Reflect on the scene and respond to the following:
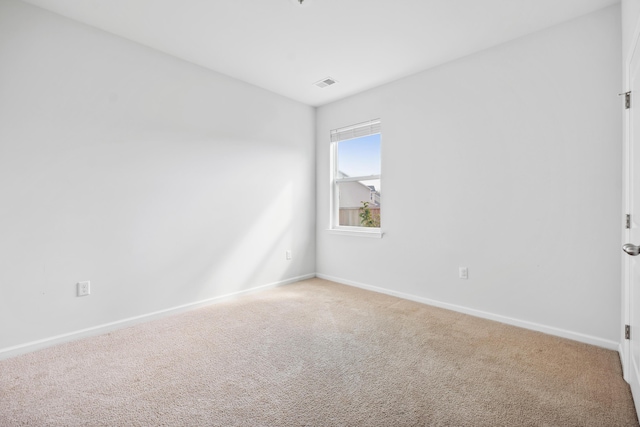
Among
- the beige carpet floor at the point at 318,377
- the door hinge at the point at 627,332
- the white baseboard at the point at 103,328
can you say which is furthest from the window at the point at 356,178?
the door hinge at the point at 627,332

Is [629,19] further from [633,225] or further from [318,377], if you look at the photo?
[318,377]

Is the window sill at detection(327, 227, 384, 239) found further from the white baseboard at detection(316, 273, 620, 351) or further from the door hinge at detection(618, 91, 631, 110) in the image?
the door hinge at detection(618, 91, 631, 110)

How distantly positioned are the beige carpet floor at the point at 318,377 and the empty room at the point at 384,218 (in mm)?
17

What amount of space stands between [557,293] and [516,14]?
2243mm

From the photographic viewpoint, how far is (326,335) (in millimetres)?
2445

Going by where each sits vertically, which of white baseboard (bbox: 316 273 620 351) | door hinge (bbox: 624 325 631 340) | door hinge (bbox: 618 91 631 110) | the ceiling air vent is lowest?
white baseboard (bbox: 316 273 620 351)

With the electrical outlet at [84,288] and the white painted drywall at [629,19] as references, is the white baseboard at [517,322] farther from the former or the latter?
the electrical outlet at [84,288]

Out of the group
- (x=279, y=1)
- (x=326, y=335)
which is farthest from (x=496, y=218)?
(x=279, y=1)

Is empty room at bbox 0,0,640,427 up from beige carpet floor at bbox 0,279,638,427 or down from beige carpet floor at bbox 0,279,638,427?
up

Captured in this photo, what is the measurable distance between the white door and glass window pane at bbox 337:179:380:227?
2292mm

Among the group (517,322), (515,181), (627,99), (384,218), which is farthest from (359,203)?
(627,99)

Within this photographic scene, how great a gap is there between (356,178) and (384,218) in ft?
2.44

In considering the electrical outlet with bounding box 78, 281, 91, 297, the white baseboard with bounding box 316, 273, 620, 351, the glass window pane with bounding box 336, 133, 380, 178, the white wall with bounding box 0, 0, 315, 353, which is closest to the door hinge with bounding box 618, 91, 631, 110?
the white baseboard with bounding box 316, 273, 620, 351

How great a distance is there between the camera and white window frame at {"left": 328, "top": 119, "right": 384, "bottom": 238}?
12.3ft
